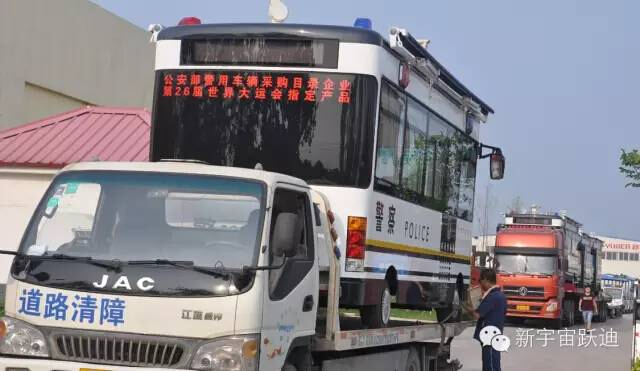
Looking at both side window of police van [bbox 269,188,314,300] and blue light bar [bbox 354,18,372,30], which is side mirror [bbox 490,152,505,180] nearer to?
blue light bar [bbox 354,18,372,30]

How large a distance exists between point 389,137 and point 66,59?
20.9 metres

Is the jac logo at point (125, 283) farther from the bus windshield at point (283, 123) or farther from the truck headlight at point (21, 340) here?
the bus windshield at point (283, 123)

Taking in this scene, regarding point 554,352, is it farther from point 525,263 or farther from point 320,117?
point 320,117

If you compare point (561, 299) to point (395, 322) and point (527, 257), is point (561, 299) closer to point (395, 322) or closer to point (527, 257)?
point (527, 257)

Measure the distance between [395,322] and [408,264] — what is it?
69cm

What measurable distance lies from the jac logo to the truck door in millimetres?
721

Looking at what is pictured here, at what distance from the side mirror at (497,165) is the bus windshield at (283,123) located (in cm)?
491

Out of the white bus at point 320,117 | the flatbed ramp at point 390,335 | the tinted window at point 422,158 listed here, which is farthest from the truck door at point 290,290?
the tinted window at point 422,158

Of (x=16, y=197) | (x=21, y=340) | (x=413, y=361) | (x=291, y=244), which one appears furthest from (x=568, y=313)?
(x=21, y=340)

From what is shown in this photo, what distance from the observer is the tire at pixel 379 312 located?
354 inches

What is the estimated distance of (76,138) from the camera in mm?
23656

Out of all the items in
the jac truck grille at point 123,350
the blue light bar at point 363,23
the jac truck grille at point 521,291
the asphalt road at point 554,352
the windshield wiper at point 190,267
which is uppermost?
the blue light bar at point 363,23

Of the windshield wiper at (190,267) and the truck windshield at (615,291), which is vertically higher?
the truck windshield at (615,291)

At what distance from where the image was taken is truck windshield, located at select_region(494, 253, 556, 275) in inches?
1246
